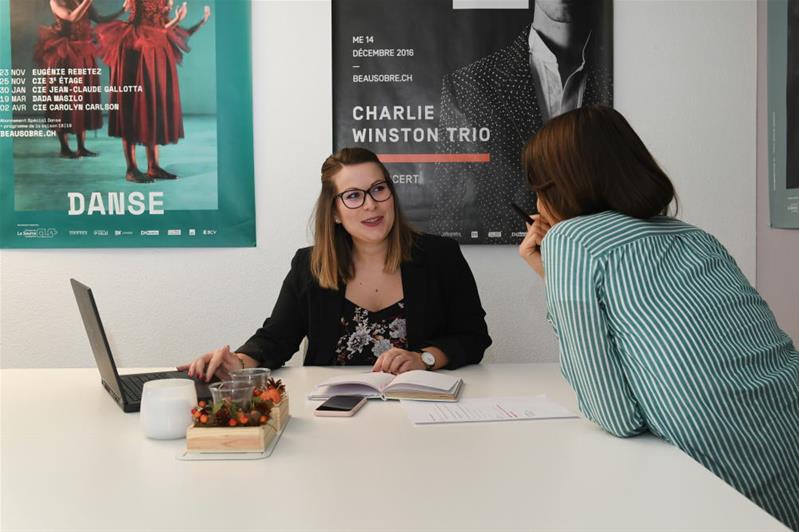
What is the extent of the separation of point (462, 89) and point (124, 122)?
1385 mm

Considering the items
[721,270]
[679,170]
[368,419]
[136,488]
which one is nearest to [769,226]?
[679,170]

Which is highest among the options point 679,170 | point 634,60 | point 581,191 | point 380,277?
point 634,60

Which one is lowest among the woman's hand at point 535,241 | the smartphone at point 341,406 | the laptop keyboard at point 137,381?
the smartphone at point 341,406

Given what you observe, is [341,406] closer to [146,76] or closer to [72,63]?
[146,76]

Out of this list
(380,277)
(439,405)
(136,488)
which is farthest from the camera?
(380,277)

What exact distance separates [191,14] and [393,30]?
2.70 feet

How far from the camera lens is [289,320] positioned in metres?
2.37

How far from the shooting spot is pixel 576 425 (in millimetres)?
1433

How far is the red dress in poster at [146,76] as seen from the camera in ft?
9.68

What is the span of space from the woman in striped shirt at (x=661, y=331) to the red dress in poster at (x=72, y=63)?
221 centimetres

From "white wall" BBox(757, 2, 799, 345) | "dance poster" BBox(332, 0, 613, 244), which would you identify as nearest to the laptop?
"dance poster" BBox(332, 0, 613, 244)

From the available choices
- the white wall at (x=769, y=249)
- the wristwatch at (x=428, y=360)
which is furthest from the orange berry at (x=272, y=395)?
the white wall at (x=769, y=249)

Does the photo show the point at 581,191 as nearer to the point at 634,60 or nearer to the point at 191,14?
the point at 634,60

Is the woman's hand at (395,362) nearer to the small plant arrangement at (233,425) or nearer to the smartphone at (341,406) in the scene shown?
the smartphone at (341,406)
